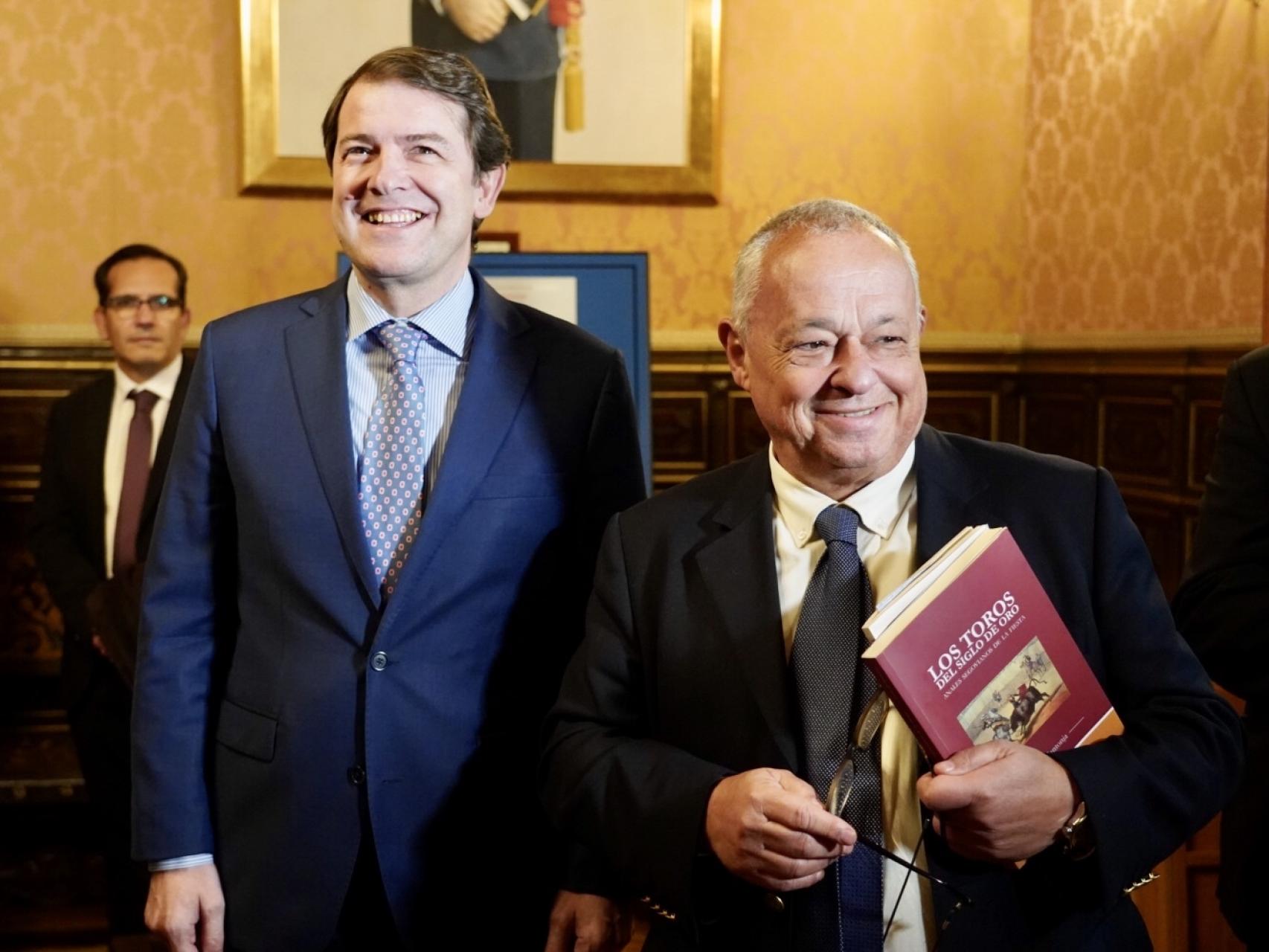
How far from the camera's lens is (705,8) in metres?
5.32

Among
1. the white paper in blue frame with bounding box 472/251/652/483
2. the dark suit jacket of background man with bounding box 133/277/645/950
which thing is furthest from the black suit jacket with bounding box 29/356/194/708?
the dark suit jacket of background man with bounding box 133/277/645/950

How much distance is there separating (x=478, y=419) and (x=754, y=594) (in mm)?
477

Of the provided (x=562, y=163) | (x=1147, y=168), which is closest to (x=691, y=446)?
(x=562, y=163)

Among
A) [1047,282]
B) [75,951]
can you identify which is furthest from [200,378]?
[1047,282]

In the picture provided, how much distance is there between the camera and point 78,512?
13.2ft

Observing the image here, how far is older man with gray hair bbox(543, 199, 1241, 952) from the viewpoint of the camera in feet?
4.67

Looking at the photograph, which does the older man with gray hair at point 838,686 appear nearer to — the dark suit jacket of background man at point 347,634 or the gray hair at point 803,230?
the gray hair at point 803,230

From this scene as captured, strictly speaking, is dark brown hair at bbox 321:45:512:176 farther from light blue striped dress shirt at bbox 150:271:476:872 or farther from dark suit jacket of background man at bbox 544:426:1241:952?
dark suit jacket of background man at bbox 544:426:1241:952

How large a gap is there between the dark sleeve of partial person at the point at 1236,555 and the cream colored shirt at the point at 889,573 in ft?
1.66

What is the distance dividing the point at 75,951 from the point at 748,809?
11.3 ft

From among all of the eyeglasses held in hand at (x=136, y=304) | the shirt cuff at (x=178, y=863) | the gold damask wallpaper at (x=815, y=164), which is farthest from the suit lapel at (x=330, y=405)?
the gold damask wallpaper at (x=815, y=164)

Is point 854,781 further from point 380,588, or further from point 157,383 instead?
point 157,383

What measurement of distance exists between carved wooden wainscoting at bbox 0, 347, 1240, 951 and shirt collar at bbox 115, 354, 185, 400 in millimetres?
1188

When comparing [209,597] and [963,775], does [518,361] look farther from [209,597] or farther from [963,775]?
[963,775]
